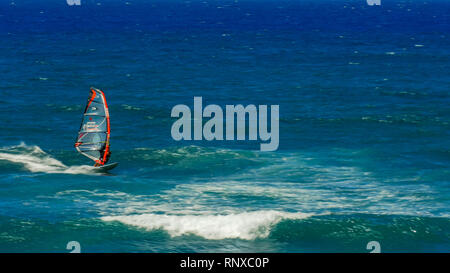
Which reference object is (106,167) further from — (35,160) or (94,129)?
(35,160)

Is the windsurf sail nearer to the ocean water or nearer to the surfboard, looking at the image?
the ocean water

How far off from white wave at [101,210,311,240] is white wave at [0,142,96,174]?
46.8ft

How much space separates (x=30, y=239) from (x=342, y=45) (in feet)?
428

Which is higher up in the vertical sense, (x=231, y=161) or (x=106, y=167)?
(x=106, y=167)

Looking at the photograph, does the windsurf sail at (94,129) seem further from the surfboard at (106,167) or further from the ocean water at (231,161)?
the surfboard at (106,167)

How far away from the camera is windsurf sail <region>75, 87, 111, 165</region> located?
54.6 metres

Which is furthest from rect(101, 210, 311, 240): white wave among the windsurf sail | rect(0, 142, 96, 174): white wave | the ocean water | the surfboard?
rect(0, 142, 96, 174): white wave

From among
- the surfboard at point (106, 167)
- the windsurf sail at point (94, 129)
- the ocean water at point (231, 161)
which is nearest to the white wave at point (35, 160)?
the ocean water at point (231, 161)

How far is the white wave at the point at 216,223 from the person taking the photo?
47094 millimetres

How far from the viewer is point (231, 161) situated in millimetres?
67000

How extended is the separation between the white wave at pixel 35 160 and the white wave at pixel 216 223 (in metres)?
14.3

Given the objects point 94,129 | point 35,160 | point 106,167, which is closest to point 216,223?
point 94,129

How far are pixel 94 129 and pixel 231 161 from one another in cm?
1580
